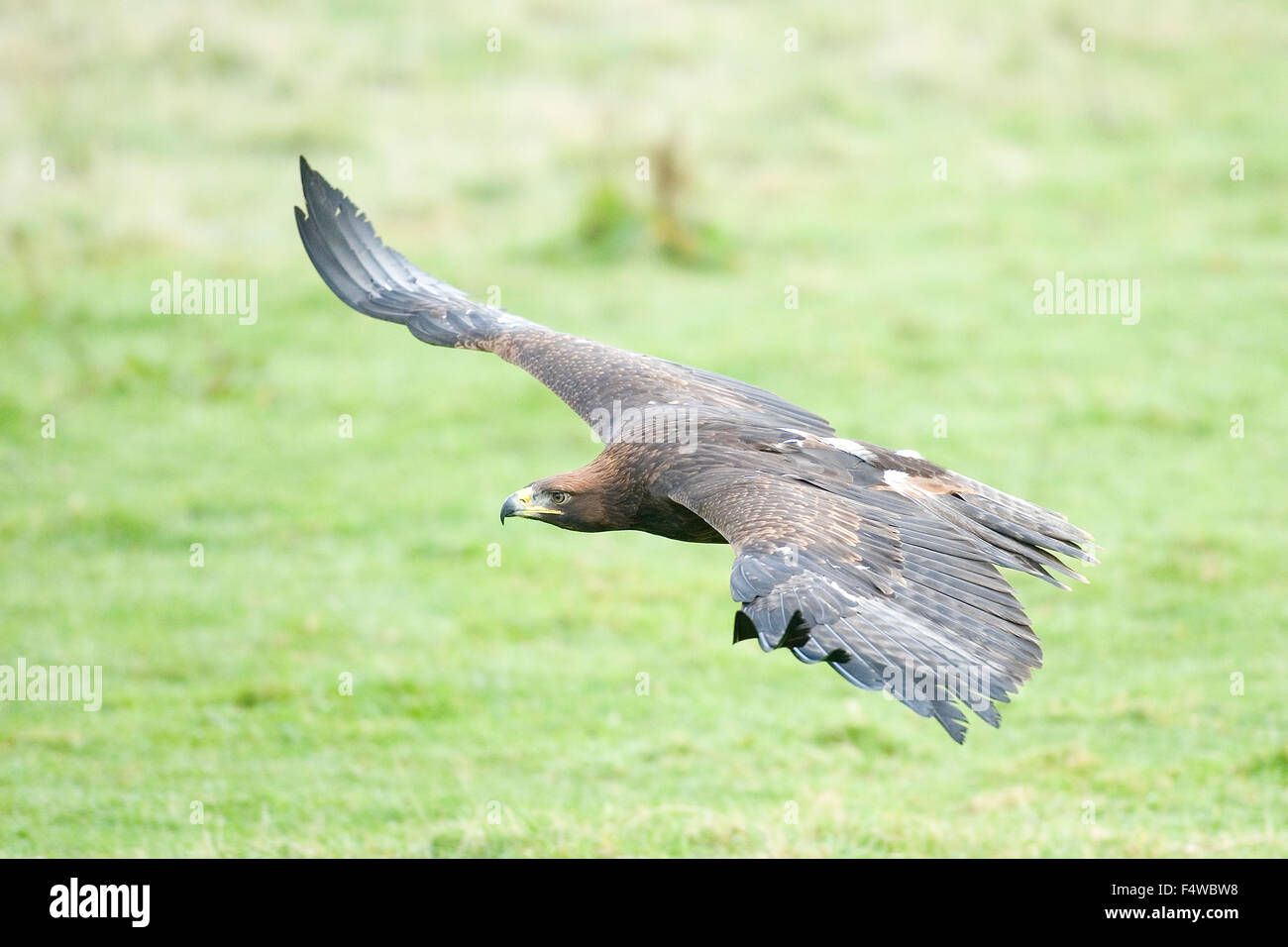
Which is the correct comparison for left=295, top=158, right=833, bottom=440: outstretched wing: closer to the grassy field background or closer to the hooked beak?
the hooked beak

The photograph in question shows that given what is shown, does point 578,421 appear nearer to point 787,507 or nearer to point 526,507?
point 526,507

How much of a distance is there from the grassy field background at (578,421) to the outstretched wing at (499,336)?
1.89m

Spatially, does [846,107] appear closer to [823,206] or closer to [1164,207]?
[823,206]

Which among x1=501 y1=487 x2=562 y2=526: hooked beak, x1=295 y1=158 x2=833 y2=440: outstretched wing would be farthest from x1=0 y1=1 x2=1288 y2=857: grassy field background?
x1=295 y1=158 x2=833 y2=440: outstretched wing

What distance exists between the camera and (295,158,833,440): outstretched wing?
7590mm

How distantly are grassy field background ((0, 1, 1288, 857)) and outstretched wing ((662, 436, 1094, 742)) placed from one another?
1.54 meters

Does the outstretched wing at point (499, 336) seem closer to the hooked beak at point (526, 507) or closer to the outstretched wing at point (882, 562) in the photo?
the hooked beak at point (526, 507)

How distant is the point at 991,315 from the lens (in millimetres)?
14609

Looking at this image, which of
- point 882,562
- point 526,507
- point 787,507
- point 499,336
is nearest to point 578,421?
point 499,336

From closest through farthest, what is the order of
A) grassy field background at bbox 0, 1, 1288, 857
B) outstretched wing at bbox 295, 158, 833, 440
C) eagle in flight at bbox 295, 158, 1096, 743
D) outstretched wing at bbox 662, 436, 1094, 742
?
outstretched wing at bbox 662, 436, 1094, 742 < eagle in flight at bbox 295, 158, 1096, 743 < outstretched wing at bbox 295, 158, 833, 440 < grassy field background at bbox 0, 1, 1288, 857

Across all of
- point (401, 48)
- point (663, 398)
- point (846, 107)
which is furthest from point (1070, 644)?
point (401, 48)

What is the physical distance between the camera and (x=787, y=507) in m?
6.02

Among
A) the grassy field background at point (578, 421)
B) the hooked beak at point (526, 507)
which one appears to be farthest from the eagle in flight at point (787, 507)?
the grassy field background at point (578, 421)

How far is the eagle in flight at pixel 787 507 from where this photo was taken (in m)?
5.18
